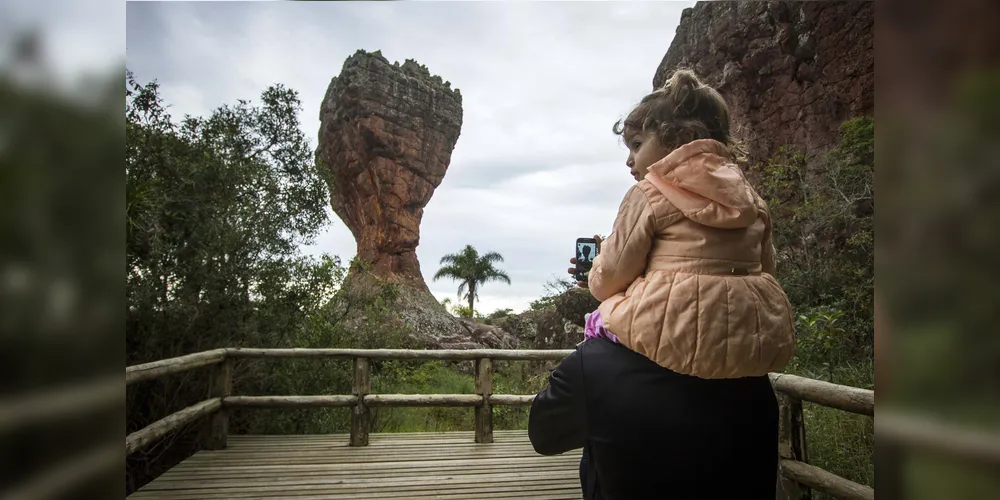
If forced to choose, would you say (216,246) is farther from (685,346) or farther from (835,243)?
(835,243)

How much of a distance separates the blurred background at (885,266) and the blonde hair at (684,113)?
658mm

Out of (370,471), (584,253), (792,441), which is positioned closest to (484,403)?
(370,471)

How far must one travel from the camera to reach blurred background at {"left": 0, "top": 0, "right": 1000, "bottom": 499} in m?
0.25

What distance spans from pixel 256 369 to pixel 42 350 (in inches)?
203

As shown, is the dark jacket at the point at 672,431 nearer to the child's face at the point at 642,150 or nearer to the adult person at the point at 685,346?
the adult person at the point at 685,346

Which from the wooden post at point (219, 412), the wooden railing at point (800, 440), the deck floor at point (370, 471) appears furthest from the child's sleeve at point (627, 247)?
the wooden post at point (219, 412)

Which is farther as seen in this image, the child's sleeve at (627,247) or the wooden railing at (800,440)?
the wooden railing at (800,440)

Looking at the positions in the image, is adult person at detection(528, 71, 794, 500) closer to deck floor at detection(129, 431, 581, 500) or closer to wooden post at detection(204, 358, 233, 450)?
deck floor at detection(129, 431, 581, 500)

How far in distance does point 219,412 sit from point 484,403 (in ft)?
5.81

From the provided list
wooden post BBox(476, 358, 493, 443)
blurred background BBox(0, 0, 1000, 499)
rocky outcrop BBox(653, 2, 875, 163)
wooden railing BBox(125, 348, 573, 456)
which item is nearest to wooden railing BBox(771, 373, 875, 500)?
wooden railing BBox(125, 348, 573, 456)

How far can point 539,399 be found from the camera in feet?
3.27

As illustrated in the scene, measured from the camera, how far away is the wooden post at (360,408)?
347cm

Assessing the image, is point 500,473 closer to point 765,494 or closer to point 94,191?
point 765,494

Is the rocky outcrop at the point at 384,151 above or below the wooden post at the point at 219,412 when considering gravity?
above
